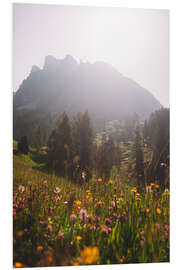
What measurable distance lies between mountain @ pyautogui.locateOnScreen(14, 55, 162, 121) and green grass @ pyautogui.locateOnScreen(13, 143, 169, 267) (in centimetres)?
61

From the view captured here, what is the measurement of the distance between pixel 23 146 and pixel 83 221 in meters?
0.91

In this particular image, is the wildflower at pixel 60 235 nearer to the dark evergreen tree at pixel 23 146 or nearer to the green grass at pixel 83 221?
the green grass at pixel 83 221

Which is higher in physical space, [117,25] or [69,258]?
[117,25]

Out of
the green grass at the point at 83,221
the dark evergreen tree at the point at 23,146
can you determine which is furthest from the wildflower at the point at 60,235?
the dark evergreen tree at the point at 23,146

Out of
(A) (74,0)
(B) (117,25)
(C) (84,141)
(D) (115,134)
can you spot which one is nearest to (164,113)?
(D) (115,134)

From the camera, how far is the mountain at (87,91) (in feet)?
7.66

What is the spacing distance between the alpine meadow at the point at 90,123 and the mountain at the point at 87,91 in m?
0.01

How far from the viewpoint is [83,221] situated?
1.99 meters

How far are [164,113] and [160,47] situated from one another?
0.72 metres

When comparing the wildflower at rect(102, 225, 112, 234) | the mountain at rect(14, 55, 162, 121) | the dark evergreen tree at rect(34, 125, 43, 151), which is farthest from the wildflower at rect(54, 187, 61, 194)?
the mountain at rect(14, 55, 162, 121)

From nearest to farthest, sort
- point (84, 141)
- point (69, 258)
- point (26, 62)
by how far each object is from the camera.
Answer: point (69, 258) < point (26, 62) < point (84, 141)

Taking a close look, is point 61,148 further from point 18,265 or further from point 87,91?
point 18,265
